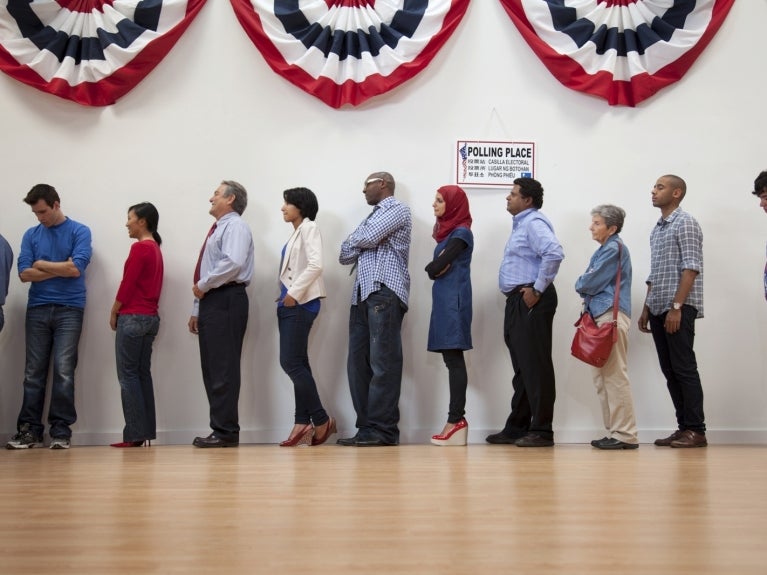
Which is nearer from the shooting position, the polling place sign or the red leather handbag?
the red leather handbag

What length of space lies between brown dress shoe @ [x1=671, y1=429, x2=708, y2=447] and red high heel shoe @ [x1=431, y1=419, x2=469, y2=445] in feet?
4.00

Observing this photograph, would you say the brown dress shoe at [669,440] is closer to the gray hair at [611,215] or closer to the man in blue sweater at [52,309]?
the gray hair at [611,215]

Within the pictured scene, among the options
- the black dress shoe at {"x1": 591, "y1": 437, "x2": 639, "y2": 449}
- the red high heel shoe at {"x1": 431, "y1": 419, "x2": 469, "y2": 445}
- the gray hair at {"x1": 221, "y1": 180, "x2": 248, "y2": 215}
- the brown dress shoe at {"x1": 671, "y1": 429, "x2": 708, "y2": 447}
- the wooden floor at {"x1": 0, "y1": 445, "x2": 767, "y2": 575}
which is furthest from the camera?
the gray hair at {"x1": 221, "y1": 180, "x2": 248, "y2": 215}

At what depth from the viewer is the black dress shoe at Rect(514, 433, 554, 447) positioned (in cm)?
477

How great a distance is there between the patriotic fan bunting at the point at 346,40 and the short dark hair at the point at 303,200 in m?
0.71

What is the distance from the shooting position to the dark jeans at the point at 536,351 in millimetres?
4809

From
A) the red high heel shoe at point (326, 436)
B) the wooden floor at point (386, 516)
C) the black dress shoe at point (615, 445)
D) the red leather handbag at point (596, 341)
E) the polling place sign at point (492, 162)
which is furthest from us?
the polling place sign at point (492, 162)

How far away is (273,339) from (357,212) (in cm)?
100

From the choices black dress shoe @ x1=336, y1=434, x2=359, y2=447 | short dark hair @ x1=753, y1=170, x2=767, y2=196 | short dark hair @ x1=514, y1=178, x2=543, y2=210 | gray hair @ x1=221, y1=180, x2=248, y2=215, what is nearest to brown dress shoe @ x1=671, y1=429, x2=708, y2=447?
short dark hair @ x1=753, y1=170, x2=767, y2=196

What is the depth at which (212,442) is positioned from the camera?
4883 mm

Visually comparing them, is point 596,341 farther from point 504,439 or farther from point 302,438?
point 302,438

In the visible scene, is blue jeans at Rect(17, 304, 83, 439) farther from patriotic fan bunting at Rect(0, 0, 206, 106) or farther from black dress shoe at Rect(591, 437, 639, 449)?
black dress shoe at Rect(591, 437, 639, 449)

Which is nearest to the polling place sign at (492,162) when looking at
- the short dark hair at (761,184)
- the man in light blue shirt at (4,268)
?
the short dark hair at (761,184)

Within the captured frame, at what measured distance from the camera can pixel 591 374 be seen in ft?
17.9
